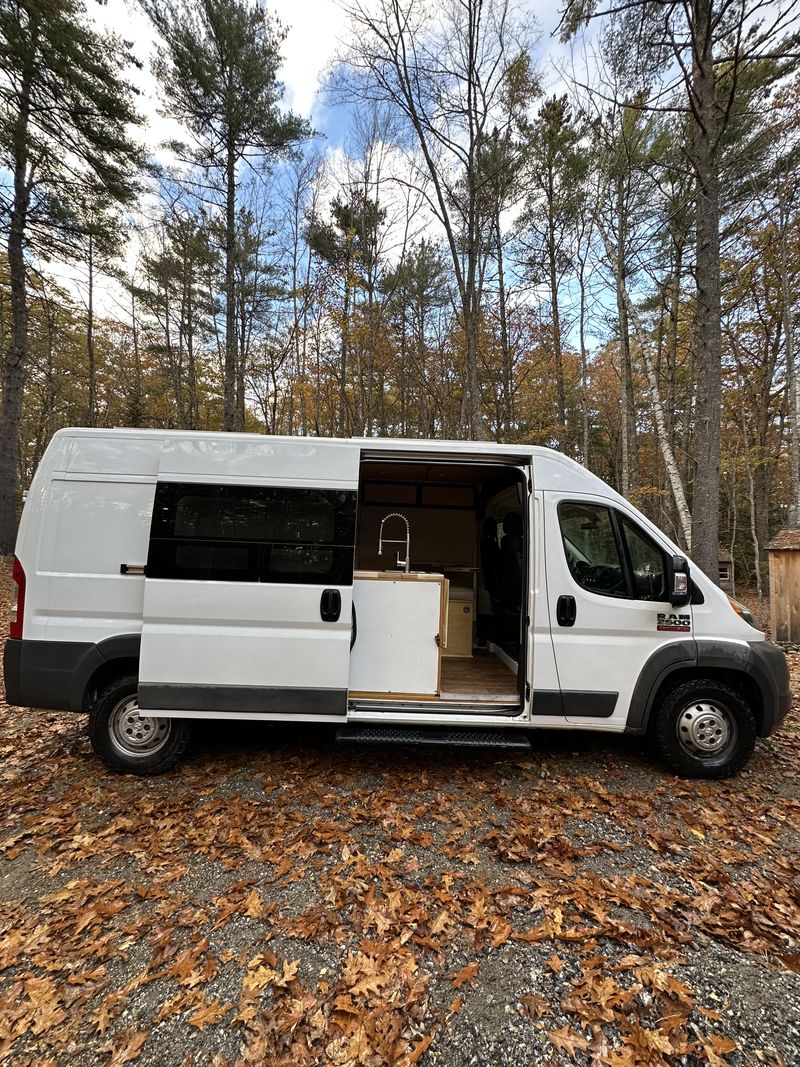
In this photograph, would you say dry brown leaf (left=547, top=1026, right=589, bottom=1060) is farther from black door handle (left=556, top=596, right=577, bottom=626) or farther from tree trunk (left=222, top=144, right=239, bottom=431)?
tree trunk (left=222, top=144, right=239, bottom=431)

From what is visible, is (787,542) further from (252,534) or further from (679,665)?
(252,534)

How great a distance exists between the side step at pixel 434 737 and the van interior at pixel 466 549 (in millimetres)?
216

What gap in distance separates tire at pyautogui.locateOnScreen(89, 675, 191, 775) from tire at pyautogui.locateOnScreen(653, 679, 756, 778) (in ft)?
11.3

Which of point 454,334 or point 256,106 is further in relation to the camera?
point 454,334

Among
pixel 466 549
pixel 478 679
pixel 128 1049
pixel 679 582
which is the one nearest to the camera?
pixel 128 1049

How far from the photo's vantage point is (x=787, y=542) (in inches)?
291

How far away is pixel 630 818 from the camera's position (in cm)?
289

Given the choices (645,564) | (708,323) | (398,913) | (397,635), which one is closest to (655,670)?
(645,564)

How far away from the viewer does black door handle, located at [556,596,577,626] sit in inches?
127

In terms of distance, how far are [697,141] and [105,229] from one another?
11.2 meters

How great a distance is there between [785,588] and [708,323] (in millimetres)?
4408

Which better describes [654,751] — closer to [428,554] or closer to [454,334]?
[428,554]

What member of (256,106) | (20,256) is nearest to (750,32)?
(256,106)

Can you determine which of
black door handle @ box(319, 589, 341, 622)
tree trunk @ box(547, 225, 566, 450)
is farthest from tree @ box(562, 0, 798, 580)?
tree trunk @ box(547, 225, 566, 450)
